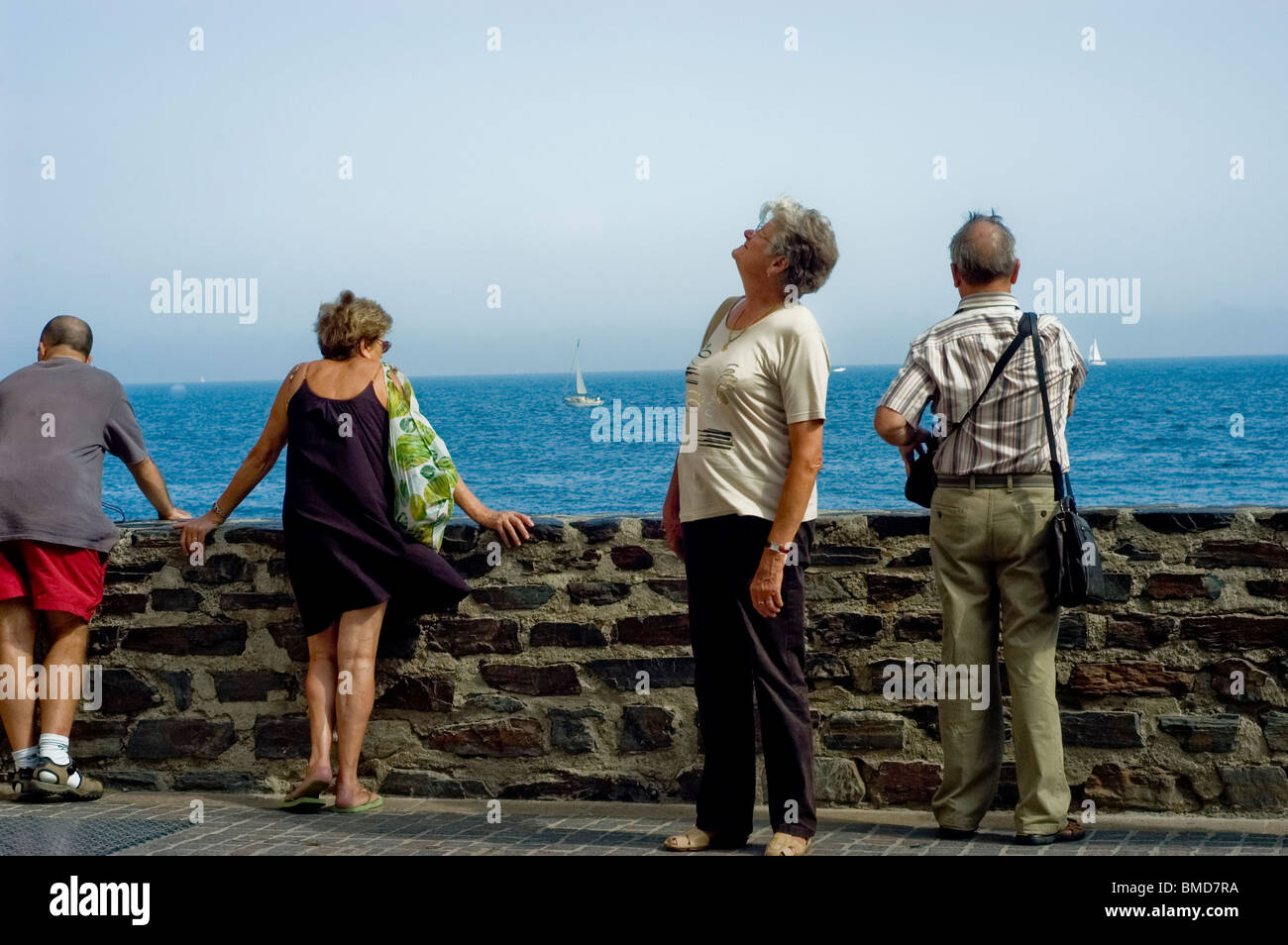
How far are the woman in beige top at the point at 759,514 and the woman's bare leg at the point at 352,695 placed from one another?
1288mm

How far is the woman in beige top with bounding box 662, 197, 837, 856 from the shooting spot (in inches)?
152

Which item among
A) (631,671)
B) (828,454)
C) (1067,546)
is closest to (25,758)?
(631,671)

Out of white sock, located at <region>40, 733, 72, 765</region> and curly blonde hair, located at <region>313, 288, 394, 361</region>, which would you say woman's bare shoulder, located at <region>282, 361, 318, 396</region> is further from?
white sock, located at <region>40, 733, 72, 765</region>

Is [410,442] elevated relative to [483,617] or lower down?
elevated

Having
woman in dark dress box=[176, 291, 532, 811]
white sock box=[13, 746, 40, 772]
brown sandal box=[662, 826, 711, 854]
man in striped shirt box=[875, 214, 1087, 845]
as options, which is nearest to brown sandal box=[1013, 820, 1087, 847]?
man in striped shirt box=[875, 214, 1087, 845]

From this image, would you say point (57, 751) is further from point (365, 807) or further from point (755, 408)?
point (755, 408)

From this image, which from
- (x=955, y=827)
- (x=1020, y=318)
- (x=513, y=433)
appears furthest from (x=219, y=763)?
(x=513, y=433)

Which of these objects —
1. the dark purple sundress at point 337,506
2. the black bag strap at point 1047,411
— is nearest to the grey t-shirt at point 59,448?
the dark purple sundress at point 337,506

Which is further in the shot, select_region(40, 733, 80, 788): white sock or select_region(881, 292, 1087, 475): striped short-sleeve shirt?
select_region(40, 733, 80, 788): white sock

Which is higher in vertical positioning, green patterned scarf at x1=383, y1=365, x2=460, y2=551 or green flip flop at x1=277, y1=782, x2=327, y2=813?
green patterned scarf at x1=383, y1=365, x2=460, y2=551

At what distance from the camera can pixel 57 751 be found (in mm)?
5062

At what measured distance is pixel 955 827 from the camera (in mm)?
4230

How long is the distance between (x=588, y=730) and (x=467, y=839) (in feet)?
2.27
